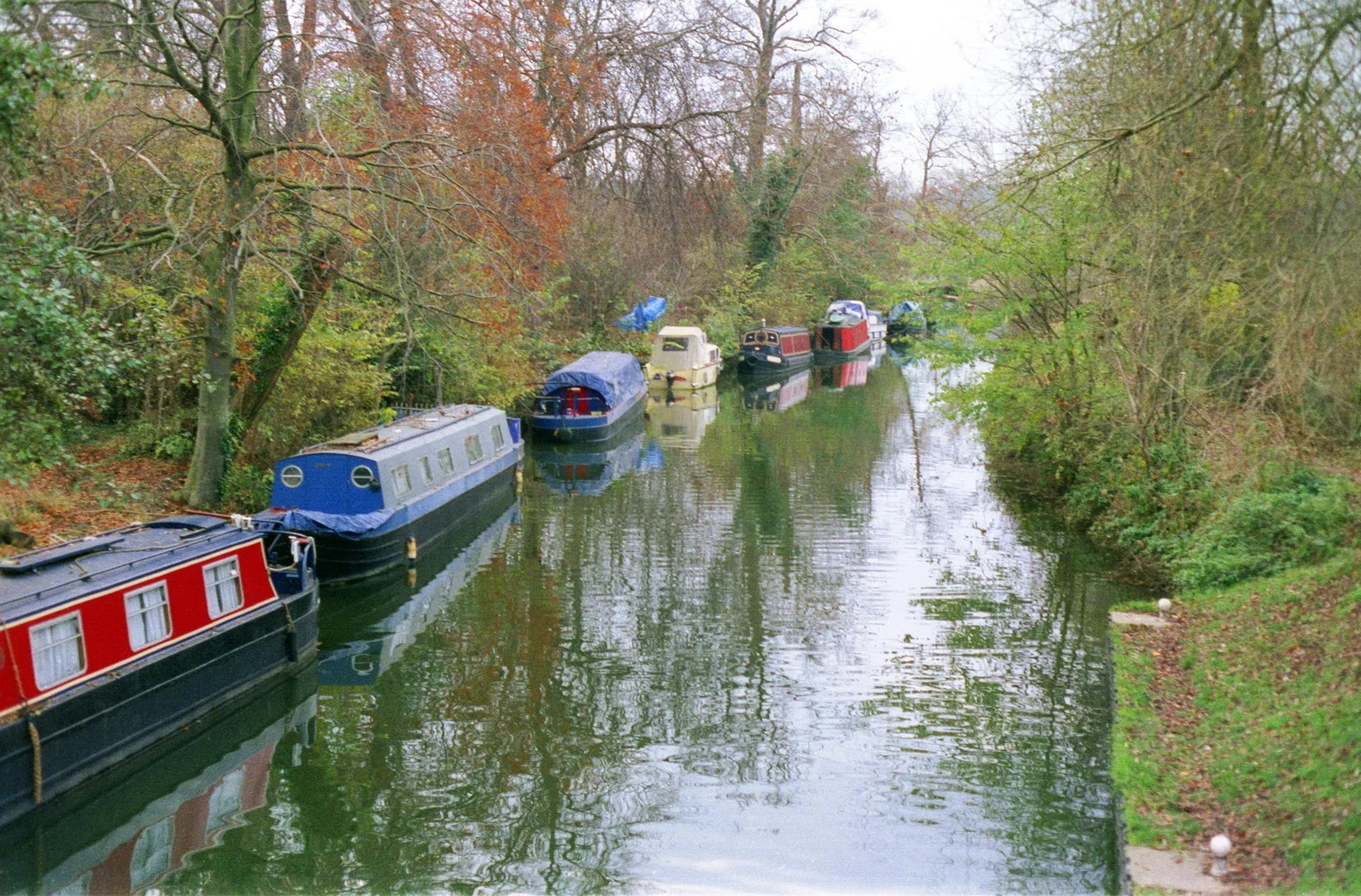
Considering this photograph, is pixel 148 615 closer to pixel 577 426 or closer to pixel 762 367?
pixel 577 426

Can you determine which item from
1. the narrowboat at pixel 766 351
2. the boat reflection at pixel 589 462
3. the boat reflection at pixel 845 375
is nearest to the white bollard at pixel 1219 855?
the boat reflection at pixel 589 462

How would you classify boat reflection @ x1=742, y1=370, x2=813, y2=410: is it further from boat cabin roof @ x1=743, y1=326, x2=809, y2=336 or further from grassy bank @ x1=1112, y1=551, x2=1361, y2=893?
grassy bank @ x1=1112, y1=551, x2=1361, y2=893

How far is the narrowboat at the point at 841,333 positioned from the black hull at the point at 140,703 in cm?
3935

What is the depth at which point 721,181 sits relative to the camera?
2523 centimetres

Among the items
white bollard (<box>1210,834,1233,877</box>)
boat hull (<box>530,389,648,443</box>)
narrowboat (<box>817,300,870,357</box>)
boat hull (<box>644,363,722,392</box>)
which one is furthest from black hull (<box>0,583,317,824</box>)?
narrowboat (<box>817,300,870,357</box>)

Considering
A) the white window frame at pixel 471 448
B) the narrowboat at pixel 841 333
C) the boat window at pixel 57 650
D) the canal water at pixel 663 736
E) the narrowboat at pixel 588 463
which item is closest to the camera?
the canal water at pixel 663 736

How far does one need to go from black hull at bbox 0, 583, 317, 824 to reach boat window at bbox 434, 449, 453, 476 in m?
5.86

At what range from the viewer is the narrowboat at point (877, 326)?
56062mm

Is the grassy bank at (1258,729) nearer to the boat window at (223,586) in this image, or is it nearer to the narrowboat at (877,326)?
the boat window at (223,586)

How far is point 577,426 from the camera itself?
26766mm

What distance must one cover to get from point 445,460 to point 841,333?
33.3 meters

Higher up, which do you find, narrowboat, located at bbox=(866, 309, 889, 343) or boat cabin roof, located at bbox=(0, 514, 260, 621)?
narrowboat, located at bbox=(866, 309, 889, 343)

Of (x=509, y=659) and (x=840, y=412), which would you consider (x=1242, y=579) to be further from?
(x=840, y=412)

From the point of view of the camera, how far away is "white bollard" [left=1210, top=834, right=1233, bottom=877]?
6348 mm
